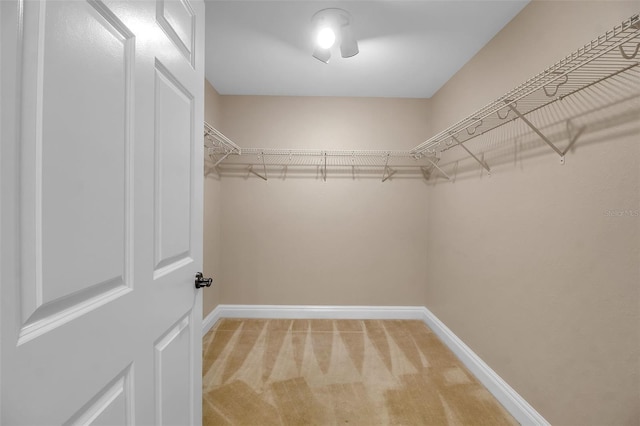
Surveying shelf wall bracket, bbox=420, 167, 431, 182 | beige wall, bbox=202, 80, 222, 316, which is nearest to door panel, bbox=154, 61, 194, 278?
beige wall, bbox=202, 80, 222, 316

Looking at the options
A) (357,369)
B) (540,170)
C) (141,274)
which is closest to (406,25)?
(540,170)

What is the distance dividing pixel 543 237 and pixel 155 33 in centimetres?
192

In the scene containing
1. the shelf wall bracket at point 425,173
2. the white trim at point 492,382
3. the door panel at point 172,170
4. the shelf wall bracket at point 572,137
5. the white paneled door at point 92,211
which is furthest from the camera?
the shelf wall bracket at point 425,173

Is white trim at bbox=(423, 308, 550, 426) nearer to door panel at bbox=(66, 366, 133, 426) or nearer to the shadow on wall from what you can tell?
the shadow on wall

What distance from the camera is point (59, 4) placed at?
51 cm

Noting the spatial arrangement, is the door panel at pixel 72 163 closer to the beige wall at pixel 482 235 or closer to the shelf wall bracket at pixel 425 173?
the beige wall at pixel 482 235

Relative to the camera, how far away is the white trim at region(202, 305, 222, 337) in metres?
2.64

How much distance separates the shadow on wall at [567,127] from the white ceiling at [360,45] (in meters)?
0.71

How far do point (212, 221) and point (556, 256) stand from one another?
105 inches

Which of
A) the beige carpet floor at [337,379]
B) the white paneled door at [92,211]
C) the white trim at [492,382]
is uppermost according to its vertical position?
the white paneled door at [92,211]

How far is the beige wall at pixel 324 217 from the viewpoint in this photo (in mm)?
3020

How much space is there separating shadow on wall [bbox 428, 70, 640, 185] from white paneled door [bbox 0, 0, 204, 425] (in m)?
1.71

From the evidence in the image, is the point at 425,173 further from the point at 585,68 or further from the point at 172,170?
the point at 172,170

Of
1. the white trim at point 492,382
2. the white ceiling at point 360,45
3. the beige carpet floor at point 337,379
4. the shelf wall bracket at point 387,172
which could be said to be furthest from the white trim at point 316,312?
the white ceiling at point 360,45
